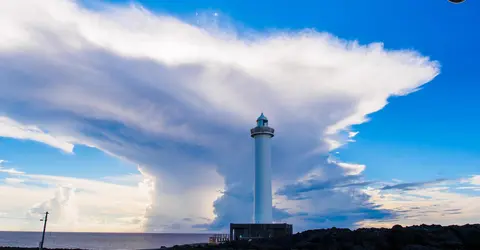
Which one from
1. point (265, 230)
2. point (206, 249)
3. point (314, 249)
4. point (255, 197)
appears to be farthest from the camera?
point (255, 197)

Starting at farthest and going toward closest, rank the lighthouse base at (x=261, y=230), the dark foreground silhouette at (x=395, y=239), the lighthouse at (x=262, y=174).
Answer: the lighthouse at (x=262, y=174)
the lighthouse base at (x=261, y=230)
the dark foreground silhouette at (x=395, y=239)

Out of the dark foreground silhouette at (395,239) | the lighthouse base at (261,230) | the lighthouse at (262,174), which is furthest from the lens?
the lighthouse at (262,174)

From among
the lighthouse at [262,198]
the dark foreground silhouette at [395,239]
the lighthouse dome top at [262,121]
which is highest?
the lighthouse dome top at [262,121]

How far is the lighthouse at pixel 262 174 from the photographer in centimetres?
4900

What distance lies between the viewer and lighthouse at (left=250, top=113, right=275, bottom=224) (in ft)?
161

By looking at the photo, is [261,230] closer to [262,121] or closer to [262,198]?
[262,198]

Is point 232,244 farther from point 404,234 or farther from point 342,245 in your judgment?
point 404,234

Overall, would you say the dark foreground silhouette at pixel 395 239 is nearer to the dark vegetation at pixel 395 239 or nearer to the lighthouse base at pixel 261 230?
the dark vegetation at pixel 395 239

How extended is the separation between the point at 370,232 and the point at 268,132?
23.5m

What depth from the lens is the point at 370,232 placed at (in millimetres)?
30453

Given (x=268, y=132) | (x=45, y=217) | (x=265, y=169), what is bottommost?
(x=45, y=217)

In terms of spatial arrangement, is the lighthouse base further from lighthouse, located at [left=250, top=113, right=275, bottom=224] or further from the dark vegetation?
the dark vegetation

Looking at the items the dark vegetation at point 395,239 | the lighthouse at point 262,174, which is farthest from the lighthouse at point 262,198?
the dark vegetation at point 395,239

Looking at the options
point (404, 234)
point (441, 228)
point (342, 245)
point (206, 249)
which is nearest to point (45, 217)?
point (206, 249)
